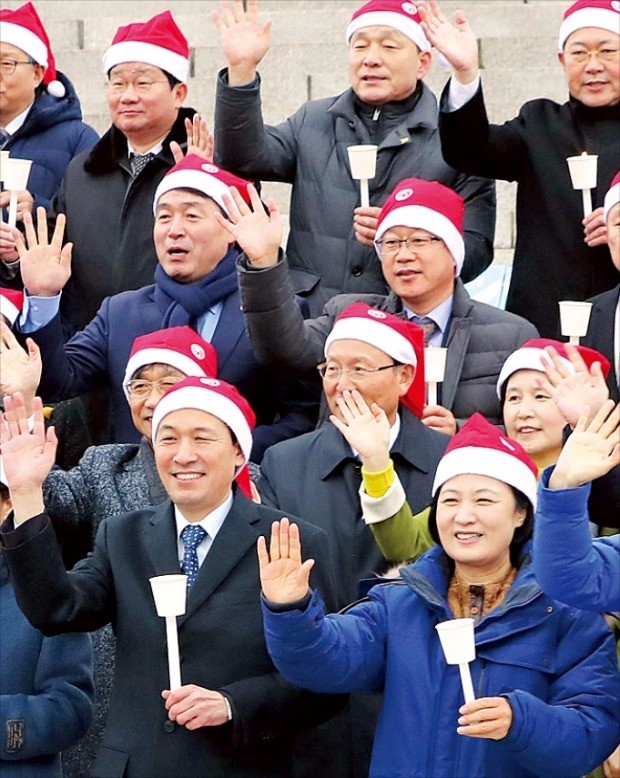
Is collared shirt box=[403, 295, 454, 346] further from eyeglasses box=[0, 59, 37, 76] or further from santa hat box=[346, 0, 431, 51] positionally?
eyeglasses box=[0, 59, 37, 76]

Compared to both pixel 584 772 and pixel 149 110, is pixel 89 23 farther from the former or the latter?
pixel 584 772

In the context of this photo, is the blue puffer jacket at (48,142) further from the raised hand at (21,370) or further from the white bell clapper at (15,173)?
the raised hand at (21,370)

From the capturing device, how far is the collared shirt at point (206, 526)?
21.0 ft

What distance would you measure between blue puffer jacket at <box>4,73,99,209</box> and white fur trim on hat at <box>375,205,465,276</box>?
5.99 ft

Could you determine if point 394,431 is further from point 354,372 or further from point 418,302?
point 418,302

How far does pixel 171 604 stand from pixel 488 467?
966 mm

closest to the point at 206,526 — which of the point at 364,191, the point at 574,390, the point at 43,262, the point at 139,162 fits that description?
the point at 574,390

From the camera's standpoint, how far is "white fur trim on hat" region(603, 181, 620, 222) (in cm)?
724

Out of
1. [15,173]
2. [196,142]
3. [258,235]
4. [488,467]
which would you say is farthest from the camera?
[196,142]

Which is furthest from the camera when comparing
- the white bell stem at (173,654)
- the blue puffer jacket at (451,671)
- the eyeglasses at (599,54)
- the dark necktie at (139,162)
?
the dark necktie at (139,162)

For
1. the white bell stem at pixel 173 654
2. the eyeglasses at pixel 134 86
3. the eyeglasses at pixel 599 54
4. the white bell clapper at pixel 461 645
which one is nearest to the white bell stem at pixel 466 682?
the white bell clapper at pixel 461 645

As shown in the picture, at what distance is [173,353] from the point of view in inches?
282

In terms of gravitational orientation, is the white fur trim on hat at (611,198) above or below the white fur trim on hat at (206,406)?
above

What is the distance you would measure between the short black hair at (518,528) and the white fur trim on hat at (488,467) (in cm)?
2
